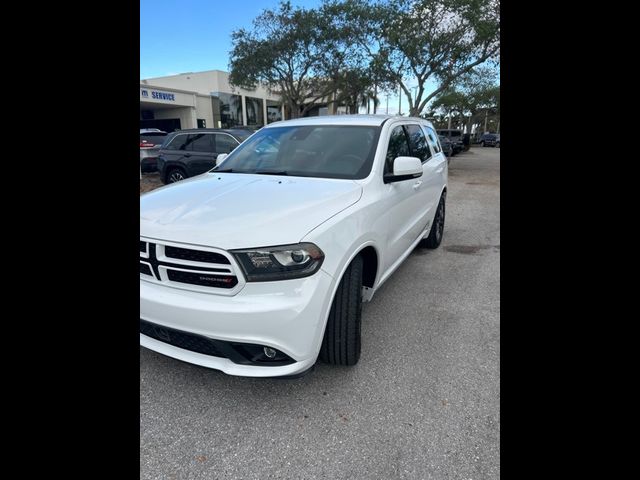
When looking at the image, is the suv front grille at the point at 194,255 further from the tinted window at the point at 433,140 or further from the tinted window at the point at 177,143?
the tinted window at the point at 177,143

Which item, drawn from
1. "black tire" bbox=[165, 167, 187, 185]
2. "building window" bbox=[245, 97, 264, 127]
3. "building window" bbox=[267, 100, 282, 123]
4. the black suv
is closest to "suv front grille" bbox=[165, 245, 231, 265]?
the black suv

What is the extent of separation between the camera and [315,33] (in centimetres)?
1944

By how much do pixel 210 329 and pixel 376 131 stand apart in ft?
7.59

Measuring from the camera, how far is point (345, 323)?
237 centimetres

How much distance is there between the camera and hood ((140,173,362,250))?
2029 mm

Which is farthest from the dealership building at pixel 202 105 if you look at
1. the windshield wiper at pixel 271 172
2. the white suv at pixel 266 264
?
the white suv at pixel 266 264

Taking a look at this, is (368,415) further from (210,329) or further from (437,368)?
(210,329)

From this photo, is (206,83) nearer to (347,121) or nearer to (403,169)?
(347,121)

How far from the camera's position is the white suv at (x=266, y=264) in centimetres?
197

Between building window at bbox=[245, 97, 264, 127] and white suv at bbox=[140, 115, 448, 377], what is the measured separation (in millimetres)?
37583

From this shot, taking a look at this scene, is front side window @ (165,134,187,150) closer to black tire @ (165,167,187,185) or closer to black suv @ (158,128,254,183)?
black suv @ (158,128,254,183)
